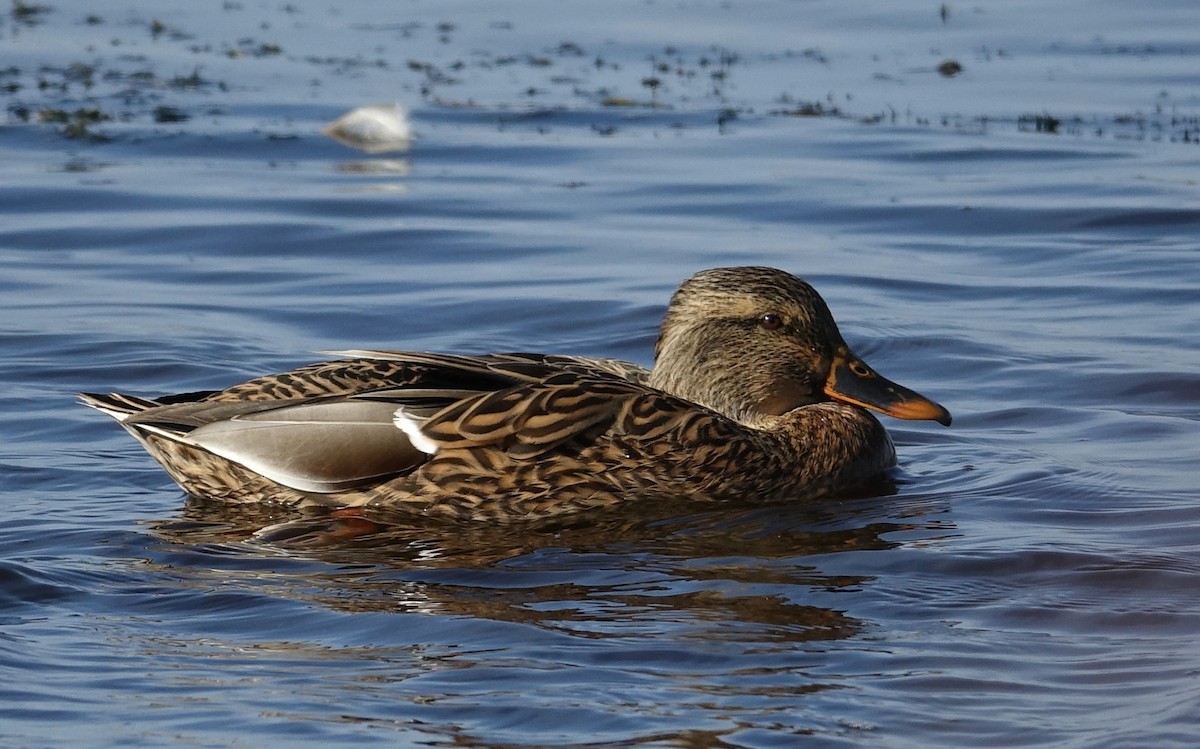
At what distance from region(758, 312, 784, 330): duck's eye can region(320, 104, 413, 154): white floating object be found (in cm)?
678

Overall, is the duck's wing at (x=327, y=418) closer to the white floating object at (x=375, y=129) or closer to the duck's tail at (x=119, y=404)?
the duck's tail at (x=119, y=404)

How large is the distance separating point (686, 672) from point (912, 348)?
14.1 ft

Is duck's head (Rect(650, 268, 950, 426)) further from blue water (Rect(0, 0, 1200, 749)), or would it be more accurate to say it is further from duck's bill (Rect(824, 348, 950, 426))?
blue water (Rect(0, 0, 1200, 749))

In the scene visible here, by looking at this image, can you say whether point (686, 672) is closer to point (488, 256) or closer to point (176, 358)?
point (176, 358)


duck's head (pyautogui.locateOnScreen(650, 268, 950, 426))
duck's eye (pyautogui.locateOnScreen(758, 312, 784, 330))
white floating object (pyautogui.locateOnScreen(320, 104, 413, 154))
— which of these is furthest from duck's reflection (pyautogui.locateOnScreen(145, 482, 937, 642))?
white floating object (pyautogui.locateOnScreen(320, 104, 413, 154))

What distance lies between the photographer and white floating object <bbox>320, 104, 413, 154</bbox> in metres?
13.7

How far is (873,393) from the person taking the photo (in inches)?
288

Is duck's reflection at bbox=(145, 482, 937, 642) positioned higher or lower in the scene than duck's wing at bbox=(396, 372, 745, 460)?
lower

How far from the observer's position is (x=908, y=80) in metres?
15.1

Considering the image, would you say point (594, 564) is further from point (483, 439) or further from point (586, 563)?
point (483, 439)

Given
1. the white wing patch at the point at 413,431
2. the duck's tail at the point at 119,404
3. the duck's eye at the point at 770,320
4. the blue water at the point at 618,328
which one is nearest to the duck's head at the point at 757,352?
the duck's eye at the point at 770,320

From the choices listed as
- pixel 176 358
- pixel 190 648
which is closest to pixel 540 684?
pixel 190 648

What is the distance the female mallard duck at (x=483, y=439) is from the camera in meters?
6.77

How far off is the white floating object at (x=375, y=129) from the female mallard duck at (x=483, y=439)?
262 inches
